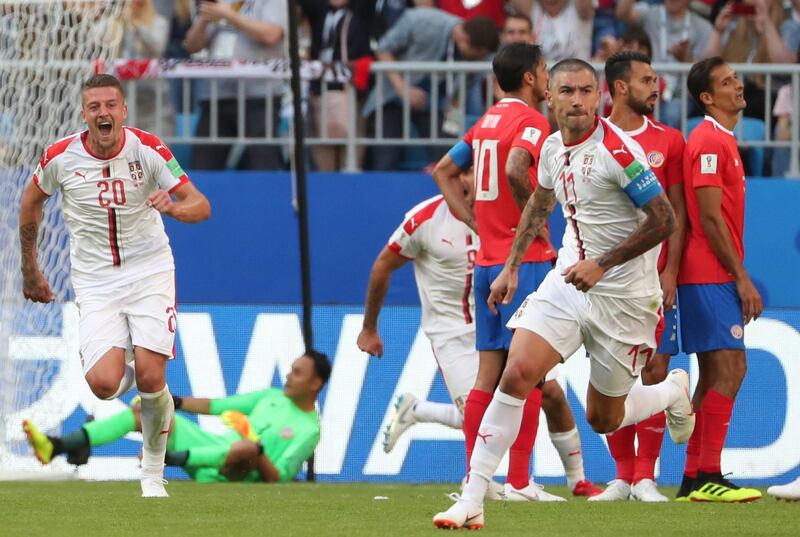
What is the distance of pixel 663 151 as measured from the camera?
8.59m

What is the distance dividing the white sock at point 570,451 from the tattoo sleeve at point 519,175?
160 centimetres

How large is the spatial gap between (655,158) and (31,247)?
3385 millimetres

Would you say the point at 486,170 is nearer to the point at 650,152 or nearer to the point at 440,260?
the point at 650,152

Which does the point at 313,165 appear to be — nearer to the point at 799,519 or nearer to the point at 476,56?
the point at 476,56

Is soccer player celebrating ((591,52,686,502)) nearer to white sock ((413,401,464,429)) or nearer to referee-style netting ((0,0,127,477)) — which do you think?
white sock ((413,401,464,429))

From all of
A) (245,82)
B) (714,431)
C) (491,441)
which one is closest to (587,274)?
(491,441)

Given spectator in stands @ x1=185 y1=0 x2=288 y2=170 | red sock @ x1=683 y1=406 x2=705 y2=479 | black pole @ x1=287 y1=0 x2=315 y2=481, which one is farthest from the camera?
spectator in stands @ x1=185 y1=0 x2=288 y2=170

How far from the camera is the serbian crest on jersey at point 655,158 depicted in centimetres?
856

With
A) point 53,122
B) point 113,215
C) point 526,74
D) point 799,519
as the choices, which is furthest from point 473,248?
point 53,122

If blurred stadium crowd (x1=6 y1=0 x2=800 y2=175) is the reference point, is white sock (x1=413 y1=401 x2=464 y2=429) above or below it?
below

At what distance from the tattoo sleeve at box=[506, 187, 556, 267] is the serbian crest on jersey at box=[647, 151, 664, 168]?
1089 millimetres

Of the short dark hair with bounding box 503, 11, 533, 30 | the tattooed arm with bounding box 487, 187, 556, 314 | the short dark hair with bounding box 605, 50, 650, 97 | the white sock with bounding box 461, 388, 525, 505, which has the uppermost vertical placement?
the short dark hair with bounding box 503, 11, 533, 30

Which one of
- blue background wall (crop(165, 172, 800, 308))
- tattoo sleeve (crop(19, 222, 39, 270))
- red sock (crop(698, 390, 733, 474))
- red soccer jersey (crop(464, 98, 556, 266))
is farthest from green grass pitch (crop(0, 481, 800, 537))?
blue background wall (crop(165, 172, 800, 308))

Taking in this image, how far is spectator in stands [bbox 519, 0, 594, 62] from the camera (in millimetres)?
13055
